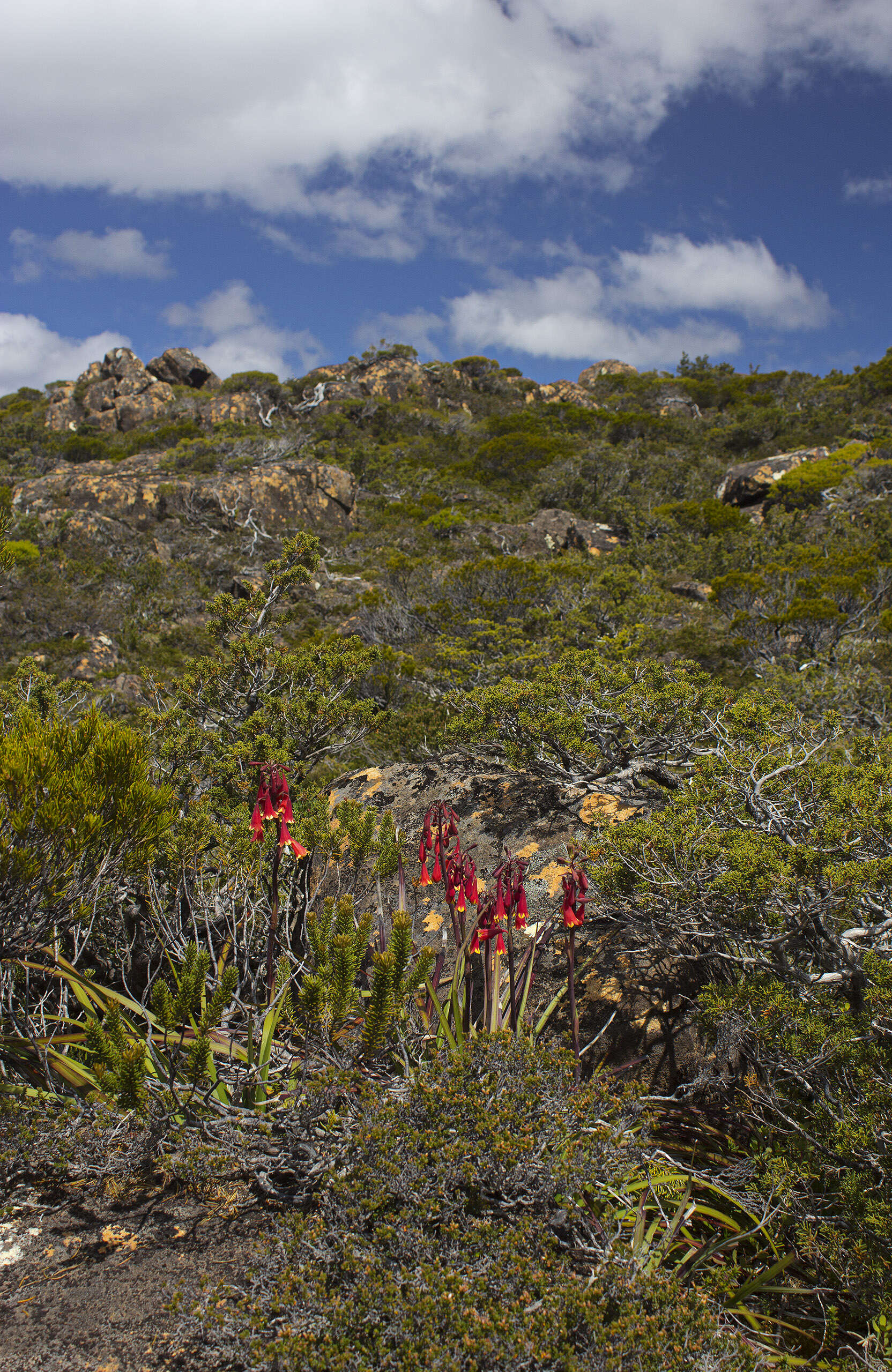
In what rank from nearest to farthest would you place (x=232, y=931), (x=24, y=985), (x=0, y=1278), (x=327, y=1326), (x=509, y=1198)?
(x=327, y=1326) < (x=0, y=1278) < (x=509, y=1198) < (x=232, y=931) < (x=24, y=985)

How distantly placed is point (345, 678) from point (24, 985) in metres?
3.09

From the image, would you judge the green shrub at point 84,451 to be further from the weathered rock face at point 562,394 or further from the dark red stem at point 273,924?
the dark red stem at point 273,924

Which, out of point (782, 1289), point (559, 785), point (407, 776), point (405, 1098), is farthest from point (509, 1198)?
point (407, 776)

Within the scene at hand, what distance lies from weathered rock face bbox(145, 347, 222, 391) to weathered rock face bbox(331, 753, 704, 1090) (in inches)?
1772

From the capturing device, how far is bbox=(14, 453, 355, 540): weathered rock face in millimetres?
22219

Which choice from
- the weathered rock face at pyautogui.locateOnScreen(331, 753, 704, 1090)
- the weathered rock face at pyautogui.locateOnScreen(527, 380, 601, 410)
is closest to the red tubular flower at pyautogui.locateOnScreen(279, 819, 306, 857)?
the weathered rock face at pyautogui.locateOnScreen(331, 753, 704, 1090)

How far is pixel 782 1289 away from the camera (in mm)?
1864


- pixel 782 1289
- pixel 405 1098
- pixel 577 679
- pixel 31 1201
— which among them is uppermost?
pixel 577 679

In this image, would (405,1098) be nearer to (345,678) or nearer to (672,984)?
(672,984)

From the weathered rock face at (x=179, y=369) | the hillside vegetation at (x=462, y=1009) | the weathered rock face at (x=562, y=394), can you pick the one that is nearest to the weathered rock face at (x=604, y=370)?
the weathered rock face at (x=562, y=394)

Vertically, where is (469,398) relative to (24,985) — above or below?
above

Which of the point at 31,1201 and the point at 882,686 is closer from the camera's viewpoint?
the point at 31,1201

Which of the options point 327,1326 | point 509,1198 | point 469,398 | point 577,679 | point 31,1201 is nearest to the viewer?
point 327,1326

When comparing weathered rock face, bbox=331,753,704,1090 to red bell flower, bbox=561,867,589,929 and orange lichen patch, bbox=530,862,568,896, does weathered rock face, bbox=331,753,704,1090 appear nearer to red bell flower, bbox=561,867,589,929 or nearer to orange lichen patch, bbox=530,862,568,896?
orange lichen patch, bbox=530,862,568,896
